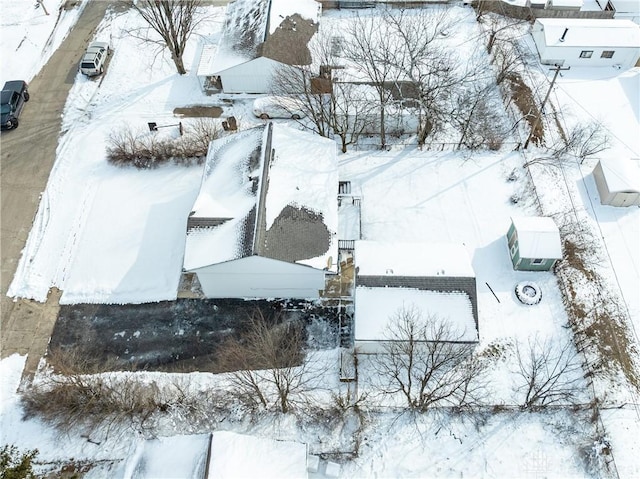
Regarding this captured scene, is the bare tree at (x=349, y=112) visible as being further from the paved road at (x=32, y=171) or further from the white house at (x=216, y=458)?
the white house at (x=216, y=458)

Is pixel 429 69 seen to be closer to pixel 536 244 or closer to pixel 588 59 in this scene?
pixel 588 59

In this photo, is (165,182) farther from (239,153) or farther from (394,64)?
(394,64)

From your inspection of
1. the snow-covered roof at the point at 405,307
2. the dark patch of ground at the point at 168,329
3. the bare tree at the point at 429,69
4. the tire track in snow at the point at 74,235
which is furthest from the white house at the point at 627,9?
the tire track in snow at the point at 74,235

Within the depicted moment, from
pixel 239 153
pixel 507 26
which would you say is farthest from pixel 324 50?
pixel 507 26

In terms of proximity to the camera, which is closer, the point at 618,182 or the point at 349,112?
the point at 618,182

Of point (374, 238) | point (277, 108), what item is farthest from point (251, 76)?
point (374, 238)
